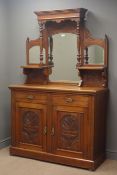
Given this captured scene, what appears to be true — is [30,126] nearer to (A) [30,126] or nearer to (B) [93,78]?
(A) [30,126]

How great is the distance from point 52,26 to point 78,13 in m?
0.45

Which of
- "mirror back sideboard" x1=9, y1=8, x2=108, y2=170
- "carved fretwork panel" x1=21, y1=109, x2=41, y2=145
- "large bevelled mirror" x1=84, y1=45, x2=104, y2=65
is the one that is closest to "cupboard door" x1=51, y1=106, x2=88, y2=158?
"mirror back sideboard" x1=9, y1=8, x2=108, y2=170

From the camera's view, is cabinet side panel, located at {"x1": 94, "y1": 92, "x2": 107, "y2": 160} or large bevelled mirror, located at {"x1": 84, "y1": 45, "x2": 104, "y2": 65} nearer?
cabinet side panel, located at {"x1": 94, "y1": 92, "x2": 107, "y2": 160}

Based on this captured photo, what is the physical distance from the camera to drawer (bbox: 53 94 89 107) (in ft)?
11.4

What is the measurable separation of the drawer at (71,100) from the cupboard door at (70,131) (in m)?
0.05

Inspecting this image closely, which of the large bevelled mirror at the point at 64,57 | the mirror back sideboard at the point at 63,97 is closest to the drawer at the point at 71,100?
the mirror back sideboard at the point at 63,97

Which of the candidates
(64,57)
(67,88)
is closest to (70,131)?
(67,88)

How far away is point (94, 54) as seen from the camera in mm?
3814

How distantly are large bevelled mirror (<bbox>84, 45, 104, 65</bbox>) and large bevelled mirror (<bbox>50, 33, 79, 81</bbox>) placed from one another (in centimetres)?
17

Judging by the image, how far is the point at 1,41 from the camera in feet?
13.8

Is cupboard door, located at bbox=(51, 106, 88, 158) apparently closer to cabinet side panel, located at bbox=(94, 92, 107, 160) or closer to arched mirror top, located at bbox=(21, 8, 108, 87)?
cabinet side panel, located at bbox=(94, 92, 107, 160)

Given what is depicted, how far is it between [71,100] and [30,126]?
0.70 meters

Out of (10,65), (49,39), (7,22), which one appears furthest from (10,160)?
(7,22)

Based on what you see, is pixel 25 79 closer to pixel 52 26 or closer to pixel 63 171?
pixel 52 26
